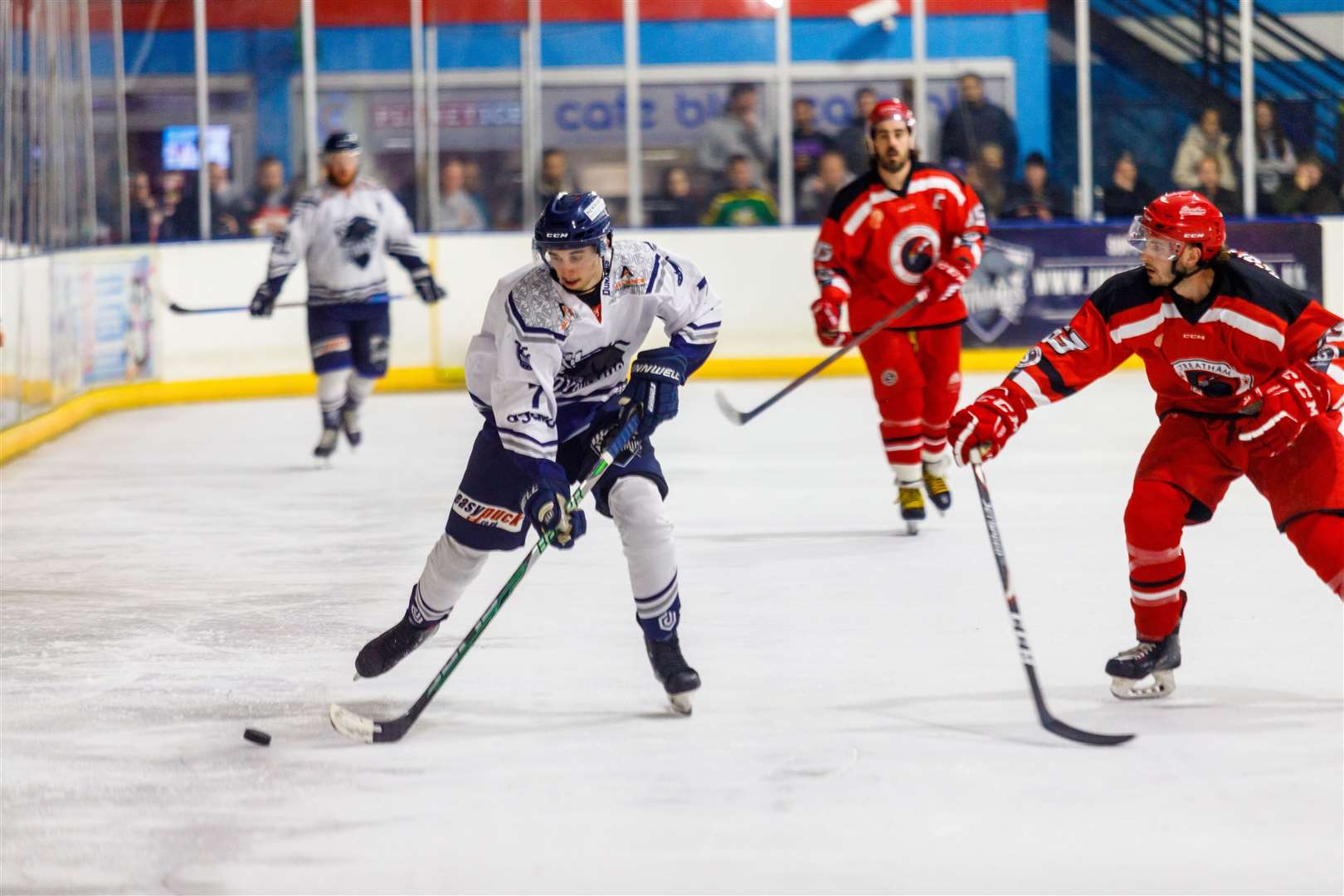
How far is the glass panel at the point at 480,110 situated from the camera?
34.2ft

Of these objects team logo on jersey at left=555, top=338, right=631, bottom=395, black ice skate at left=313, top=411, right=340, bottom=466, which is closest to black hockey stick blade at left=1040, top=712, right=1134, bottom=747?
team logo on jersey at left=555, top=338, right=631, bottom=395

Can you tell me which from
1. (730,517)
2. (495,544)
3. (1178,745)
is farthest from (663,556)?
(730,517)

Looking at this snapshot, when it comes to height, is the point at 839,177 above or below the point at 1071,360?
above

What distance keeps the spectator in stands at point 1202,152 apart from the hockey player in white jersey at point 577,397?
Answer: 7529 mm

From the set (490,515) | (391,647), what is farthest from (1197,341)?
(391,647)

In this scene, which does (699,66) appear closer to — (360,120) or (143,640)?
(360,120)

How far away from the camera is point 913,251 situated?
5754 mm

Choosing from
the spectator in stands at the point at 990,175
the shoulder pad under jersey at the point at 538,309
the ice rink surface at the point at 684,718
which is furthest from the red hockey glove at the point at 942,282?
the spectator in stands at the point at 990,175

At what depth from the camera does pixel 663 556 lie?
3.45m

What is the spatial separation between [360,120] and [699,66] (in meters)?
1.91

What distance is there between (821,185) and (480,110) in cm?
189

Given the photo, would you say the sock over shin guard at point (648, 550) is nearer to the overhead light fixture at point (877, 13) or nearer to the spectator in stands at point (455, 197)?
the spectator in stands at point (455, 197)

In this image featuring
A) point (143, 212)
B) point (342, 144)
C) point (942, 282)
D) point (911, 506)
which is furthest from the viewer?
point (143, 212)

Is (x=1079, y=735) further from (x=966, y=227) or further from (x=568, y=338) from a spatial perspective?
(x=966, y=227)
